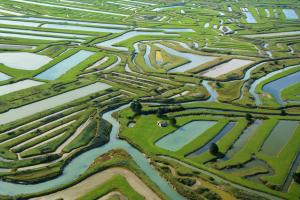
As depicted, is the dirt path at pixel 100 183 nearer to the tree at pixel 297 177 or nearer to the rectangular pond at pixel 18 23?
the tree at pixel 297 177

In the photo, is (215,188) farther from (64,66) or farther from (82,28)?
(82,28)

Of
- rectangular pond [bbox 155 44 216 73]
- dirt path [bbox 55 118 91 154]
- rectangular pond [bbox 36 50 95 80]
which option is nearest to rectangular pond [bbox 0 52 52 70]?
rectangular pond [bbox 36 50 95 80]

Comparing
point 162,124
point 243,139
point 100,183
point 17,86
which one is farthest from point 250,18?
point 100,183

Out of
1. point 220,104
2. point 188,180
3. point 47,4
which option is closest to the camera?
point 188,180

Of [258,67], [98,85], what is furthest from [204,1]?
[98,85]

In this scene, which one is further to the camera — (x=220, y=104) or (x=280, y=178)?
(x=220, y=104)

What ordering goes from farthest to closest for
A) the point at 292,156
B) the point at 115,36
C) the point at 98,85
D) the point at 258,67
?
the point at 115,36 < the point at 258,67 < the point at 98,85 < the point at 292,156

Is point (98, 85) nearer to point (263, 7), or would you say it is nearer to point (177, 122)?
point (177, 122)
